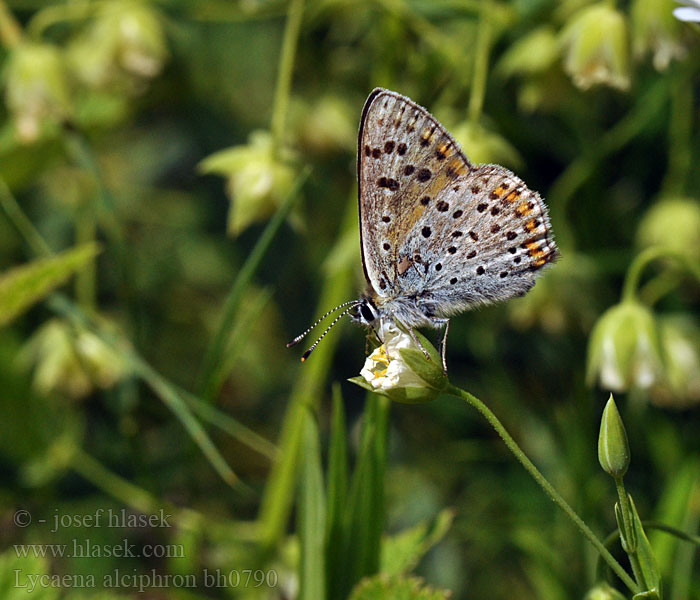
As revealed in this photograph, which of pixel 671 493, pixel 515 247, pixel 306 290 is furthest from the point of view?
pixel 306 290

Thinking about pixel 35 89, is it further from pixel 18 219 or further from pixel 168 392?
pixel 168 392

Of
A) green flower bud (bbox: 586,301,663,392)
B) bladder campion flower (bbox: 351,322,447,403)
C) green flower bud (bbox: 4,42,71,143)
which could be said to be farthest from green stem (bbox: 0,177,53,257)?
green flower bud (bbox: 586,301,663,392)

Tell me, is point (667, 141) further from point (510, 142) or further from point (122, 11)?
point (122, 11)

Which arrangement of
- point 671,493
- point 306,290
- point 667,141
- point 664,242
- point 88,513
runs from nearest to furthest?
point 671,493, point 664,242, point 88,513, point 667,141, point 306,290

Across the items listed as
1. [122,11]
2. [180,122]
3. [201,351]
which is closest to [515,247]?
[122,11]

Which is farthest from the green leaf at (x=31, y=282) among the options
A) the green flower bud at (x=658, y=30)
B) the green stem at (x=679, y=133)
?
the green stem at (x=679, y=133)

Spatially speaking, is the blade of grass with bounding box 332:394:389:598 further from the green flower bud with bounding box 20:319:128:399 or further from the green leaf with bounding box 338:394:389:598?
the green flower bud with bounding box 20:319:128:399

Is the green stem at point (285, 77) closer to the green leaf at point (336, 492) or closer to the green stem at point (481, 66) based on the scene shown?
the green stem at point (481, 66)
